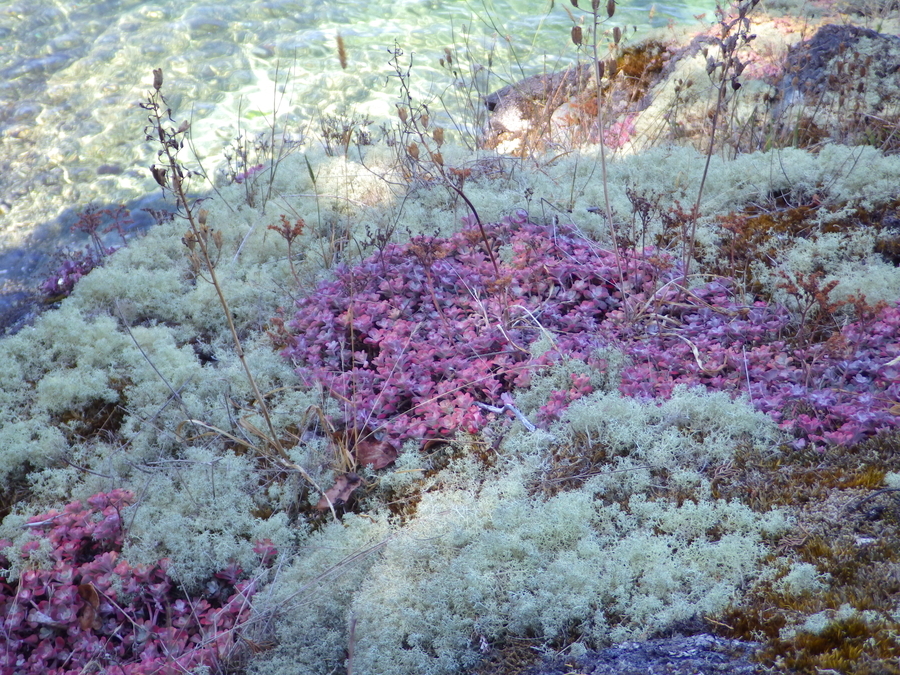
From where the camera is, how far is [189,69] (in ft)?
28.5

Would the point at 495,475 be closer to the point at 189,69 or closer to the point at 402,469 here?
the point at 402,469

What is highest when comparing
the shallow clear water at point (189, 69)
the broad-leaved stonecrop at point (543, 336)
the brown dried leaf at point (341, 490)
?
the shallow clear water at point (189, 69)

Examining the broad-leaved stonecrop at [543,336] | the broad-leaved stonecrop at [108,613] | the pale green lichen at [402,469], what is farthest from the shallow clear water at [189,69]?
the broad-leaved stonecrop at [108,613]

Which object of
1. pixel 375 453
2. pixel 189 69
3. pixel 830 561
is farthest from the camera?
pixel 189 69

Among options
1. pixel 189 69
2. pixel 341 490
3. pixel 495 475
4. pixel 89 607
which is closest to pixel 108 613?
pixel 89 607

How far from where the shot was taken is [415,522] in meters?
2.41

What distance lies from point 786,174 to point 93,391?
Result: 4.18 metres

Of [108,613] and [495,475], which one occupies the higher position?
[495,475]

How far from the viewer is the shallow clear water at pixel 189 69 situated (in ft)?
23.4

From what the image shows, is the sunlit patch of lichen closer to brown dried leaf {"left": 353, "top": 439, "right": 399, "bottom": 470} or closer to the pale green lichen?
the pale green lichen

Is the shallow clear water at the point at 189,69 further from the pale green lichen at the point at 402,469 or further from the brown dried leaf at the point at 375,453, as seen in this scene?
the brown dried leaf at the point at 375,453

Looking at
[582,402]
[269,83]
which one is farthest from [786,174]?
[269,83]

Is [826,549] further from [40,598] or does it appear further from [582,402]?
[40,598]

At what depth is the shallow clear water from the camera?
23.4 ft
